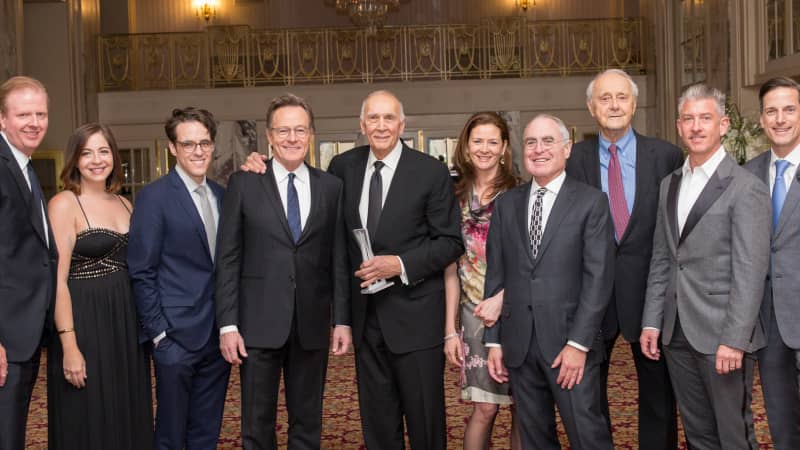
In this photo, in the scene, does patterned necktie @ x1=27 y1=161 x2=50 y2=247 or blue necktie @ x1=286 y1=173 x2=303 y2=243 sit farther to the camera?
blue necktie @ x1=286 y1=173 x2=303 y2=243

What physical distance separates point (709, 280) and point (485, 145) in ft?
3.37

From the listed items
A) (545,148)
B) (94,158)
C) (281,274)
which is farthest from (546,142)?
(94,158)

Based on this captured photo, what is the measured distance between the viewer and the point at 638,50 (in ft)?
42.8

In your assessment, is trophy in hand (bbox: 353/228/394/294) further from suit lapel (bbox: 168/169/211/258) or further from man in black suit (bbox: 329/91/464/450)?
suit lapel (bbox: 168/169/211/258)

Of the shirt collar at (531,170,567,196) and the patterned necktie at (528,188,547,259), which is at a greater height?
the shirt collar at (531,170,567,196)

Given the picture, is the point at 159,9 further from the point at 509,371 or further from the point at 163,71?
the point at 509,371

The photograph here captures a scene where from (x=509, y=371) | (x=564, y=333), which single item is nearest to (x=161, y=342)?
(x=509, y=371)

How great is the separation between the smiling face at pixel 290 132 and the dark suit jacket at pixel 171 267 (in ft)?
1.43

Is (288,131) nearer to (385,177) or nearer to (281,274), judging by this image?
(385,177)

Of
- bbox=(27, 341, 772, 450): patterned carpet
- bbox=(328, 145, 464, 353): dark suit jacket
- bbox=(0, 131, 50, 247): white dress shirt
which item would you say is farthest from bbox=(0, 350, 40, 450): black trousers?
bbox=(27, 341, 772, 450): patterned carpet

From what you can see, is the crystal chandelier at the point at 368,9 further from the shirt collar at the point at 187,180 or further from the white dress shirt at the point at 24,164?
the white dress shirt at the point at 24,164

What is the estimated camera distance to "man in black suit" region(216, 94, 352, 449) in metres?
3.19

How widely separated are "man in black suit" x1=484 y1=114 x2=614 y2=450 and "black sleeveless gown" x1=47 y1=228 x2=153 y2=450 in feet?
4.91

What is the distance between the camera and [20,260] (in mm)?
2893
